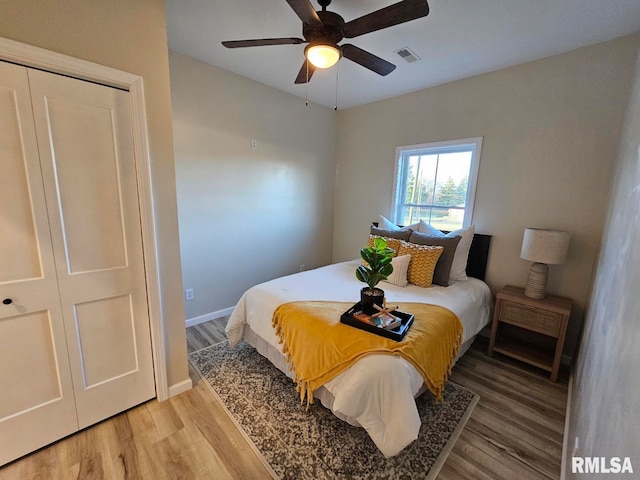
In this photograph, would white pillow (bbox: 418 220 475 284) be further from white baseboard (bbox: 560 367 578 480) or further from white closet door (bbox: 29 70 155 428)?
white closet door (bbox: 29 70 155 428)

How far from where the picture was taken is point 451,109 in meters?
2.82

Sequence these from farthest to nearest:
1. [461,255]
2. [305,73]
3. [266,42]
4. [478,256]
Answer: [478,256], [461,255], [305,73], [266,42]

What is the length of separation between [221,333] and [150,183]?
174 cm

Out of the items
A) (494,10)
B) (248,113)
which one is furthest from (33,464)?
(494,10)

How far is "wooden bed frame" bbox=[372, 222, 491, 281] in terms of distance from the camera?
2.70 m

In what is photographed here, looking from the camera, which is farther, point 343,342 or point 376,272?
point 376,272

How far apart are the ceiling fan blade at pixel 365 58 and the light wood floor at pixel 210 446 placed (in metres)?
2.48

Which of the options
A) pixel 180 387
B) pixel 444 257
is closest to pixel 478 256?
pixel 444 257

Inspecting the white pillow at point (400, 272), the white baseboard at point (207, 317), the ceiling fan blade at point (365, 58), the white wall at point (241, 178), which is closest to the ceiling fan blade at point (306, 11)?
the ceiling fan blade at point (365, 58)

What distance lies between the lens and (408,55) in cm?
228

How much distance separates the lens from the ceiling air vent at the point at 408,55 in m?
2.21

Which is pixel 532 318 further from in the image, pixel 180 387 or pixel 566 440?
pixel 180 387

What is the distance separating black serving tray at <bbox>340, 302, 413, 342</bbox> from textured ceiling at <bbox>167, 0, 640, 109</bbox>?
199cm

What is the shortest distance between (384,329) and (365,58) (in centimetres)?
176
